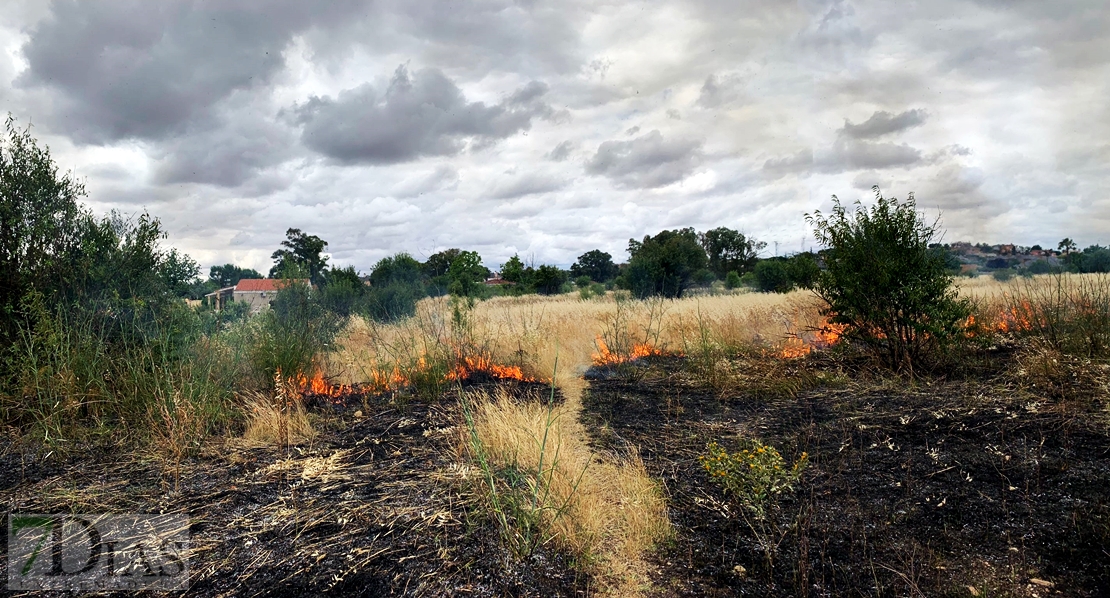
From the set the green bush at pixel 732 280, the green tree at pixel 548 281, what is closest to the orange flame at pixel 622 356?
the green bush at pixel 732 280

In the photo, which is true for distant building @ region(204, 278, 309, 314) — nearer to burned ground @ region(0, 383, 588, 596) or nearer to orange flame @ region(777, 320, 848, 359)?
burned ground @ region(0, 383, 588, 596)

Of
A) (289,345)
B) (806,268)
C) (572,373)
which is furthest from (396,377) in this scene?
(806,268)

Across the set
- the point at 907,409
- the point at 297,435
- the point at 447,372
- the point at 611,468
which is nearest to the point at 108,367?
the point at 297,435

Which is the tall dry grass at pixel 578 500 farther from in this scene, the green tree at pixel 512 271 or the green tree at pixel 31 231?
the green tree at pixel 512 271

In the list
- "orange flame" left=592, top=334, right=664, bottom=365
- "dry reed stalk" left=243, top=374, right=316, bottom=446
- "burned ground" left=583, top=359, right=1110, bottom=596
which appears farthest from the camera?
"orange flame" left=592, top=334, right=664, bottom=365

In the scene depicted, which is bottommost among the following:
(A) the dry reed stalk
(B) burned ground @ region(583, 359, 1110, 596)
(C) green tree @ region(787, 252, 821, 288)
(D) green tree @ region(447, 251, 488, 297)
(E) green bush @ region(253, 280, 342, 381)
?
(B) burned ground @ region(583, 359, 1110, 596)

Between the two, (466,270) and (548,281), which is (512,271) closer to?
(548,281)

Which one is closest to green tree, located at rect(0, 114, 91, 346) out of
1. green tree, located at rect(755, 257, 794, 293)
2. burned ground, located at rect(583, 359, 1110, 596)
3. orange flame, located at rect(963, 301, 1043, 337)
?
burned ground, located at rect(583, 359, 1110, 596)

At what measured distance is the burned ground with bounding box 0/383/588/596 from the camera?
2.35m

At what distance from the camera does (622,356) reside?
918cm

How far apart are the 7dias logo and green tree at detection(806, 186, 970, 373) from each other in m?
6.77

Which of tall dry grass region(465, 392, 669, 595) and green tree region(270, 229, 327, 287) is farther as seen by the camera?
green tree region(270, 229, 327, 287)

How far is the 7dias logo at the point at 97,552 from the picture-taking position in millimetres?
2355

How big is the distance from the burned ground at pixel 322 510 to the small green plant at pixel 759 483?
1049 mm
